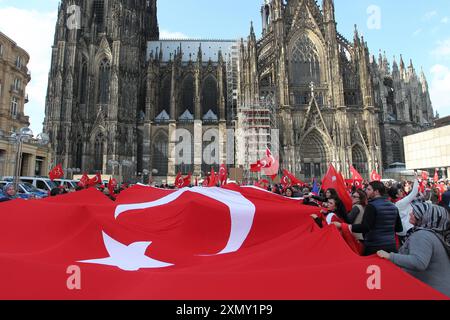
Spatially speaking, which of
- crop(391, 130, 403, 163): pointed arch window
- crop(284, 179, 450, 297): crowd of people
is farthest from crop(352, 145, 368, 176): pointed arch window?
crop(284, 179, 450, 297): crowd of people

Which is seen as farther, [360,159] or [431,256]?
[360,159]

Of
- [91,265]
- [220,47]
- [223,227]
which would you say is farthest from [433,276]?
[220,47]

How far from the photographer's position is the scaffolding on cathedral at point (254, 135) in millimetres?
32594

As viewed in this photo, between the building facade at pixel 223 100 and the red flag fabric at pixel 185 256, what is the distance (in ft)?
91.6

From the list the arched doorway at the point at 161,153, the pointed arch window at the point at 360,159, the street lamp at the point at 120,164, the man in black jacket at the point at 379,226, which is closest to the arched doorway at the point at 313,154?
the pointed arch window at the point at 360,159

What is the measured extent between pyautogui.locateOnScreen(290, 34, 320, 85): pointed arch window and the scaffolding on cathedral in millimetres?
7660

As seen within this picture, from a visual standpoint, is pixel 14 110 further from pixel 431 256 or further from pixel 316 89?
pixel 431 256

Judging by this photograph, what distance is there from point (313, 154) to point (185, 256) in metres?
34.8

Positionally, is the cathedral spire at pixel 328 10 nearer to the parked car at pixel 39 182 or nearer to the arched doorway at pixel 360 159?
the arched doorway at pixel 360 159

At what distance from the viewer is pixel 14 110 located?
30.2m

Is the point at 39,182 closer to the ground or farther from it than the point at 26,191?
farther from it

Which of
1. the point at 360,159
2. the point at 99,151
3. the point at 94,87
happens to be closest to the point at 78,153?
the point at 99,151

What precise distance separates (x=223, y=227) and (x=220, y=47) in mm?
49669
